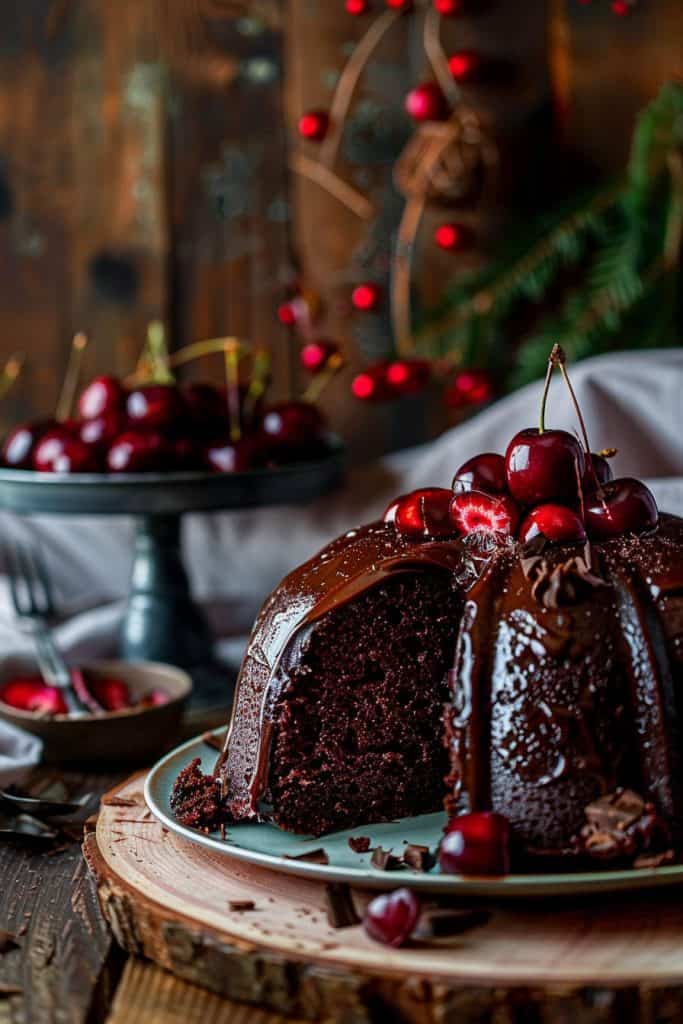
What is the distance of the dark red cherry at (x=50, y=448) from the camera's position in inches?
91.3

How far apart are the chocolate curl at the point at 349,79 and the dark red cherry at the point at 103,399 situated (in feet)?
2.60

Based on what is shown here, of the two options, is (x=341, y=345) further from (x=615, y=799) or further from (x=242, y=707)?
(x=615, y=799)

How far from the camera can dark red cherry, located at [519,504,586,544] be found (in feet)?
4.73

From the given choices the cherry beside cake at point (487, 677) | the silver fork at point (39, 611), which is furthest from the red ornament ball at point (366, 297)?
the cherry beside cake at point (487, 677)

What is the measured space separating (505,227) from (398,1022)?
194 cm

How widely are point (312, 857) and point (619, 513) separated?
0.49 m

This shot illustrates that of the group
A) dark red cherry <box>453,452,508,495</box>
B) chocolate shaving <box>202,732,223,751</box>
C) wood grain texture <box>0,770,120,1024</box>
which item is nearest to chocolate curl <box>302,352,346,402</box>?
chocolate shaving <box>202,732,223,751</box>

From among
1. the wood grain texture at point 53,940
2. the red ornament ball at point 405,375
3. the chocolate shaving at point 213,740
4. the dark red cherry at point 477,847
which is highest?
the red ornament ball at point 405,375

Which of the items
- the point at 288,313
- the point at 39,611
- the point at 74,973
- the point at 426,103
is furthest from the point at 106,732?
the point at 426,103

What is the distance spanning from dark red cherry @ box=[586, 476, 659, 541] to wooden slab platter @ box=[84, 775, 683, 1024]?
1.25 ft

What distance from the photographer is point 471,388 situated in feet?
8.79

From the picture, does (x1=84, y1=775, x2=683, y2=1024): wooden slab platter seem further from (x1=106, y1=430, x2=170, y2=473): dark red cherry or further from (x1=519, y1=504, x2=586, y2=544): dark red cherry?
(x1=106, y1=430, x2=170, y2=473): dark red cherry

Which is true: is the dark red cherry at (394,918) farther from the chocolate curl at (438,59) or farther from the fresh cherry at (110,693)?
the chocolate curl at (438,59)

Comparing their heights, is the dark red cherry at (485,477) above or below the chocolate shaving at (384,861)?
above
